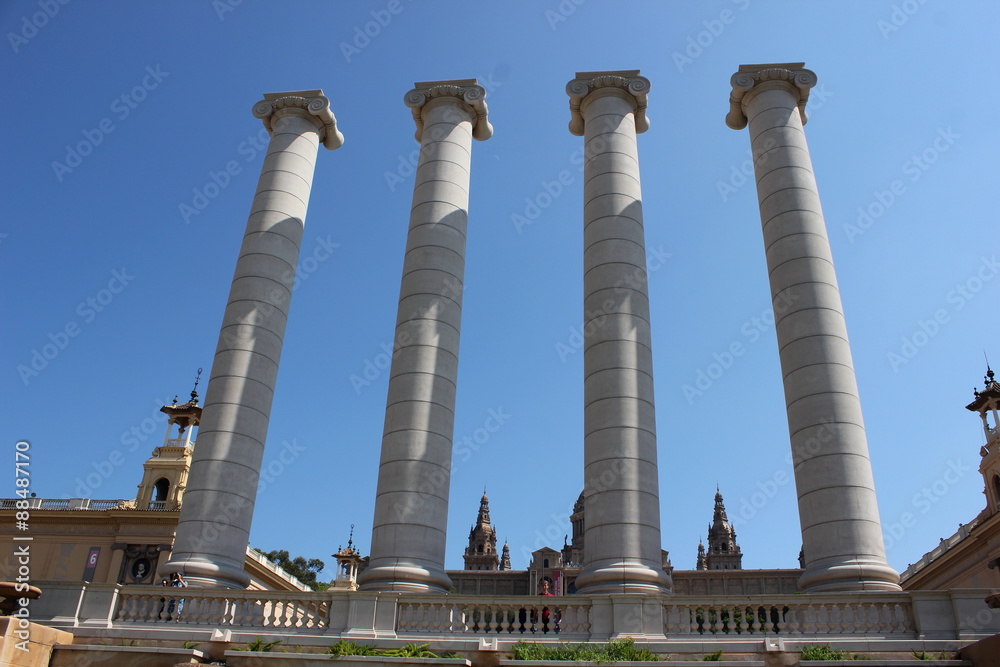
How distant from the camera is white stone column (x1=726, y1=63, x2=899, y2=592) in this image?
113 ft

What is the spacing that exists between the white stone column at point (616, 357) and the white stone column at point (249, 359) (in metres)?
17.0

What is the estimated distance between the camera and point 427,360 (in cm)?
4194

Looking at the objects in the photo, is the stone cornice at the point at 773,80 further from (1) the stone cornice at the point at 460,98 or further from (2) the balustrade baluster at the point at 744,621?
(2) the balustrade baluster at the point at 744,621

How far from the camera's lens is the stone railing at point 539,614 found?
96.7 feet

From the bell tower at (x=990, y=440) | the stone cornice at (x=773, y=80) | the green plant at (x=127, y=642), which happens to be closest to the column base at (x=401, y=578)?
the green plant at (x=127, y=642)

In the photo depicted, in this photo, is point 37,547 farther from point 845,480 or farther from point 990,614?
point 990,614

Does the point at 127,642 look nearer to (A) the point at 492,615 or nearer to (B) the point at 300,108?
(A) the point at 492,615

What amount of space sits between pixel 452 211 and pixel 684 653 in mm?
27599

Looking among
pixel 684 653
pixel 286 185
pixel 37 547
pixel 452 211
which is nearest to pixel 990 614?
pixel 684 653

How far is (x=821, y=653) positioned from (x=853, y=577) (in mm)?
6670

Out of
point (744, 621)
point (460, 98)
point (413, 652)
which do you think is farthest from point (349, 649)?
point (460, 98)

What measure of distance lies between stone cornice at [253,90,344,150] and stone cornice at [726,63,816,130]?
86.3 ft

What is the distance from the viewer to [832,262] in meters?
42.4

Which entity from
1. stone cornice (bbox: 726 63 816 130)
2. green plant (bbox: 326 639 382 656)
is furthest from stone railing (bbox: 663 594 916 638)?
stone cornice (bbox: 726 63 816 130)
